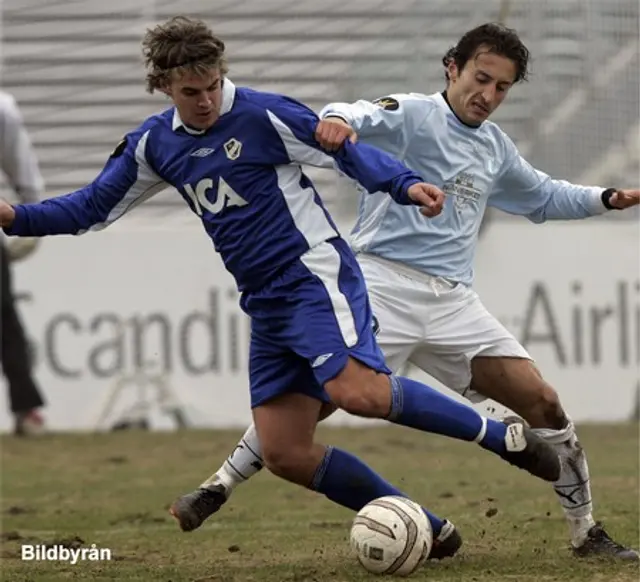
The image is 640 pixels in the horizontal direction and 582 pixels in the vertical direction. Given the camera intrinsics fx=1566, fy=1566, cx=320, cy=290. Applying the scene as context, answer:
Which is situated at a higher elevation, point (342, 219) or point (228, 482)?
point (342, 219)

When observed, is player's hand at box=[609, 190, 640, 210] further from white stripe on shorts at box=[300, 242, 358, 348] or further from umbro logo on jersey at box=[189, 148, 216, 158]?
umbro logo on jersey at box=[189, 148, 216, 158]

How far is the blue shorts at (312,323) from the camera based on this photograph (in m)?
6.02

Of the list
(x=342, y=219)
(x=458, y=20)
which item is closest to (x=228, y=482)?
(x=342, y=219)

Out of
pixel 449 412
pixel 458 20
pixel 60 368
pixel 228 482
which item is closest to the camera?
pixel 449 412

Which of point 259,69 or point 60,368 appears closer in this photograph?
point 60,368

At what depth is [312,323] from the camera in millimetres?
6047

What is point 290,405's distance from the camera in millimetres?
6324

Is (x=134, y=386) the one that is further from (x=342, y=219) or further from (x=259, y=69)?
(x=259, y=69)

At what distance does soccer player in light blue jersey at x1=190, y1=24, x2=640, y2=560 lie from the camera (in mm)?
6547

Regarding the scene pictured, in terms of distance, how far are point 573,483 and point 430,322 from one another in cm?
91

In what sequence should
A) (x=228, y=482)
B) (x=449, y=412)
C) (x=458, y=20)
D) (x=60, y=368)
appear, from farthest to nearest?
1. (x=458, y=20)
2. (x=60, y=368)
3. (x=228, y=482)
4. (x=449, y=412)

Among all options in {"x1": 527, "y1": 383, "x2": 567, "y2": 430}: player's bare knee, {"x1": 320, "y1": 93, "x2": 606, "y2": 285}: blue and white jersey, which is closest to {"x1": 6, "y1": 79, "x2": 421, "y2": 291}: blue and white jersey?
{"x1": 320, "y1": 93, "x2": 606, "y2": 285}: blue and white jersey

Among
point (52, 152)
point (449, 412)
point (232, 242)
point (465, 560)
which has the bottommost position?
point (465, 560)

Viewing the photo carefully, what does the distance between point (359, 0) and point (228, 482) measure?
9.58 meters
